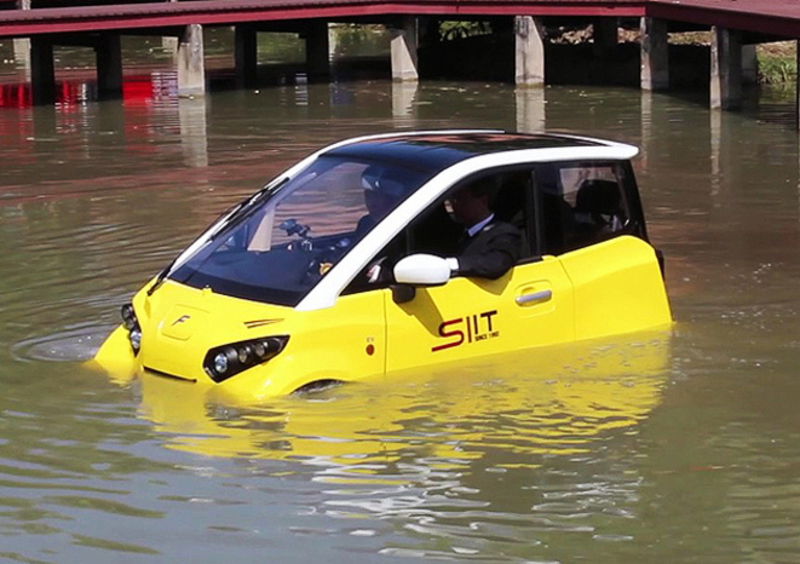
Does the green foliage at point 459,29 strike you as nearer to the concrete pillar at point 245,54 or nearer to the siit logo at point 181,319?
the concrete pillar at point 245,54

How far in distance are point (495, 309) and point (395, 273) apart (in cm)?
87

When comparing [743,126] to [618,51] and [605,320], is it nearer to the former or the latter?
[618,51]

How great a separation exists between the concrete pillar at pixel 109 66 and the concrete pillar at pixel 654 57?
32.4 feet

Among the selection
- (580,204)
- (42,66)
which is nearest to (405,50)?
(42,66)

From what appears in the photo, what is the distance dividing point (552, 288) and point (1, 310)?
14.1ft

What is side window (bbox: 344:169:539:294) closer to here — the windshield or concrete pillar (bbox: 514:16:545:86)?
the windshield


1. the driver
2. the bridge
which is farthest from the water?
the bridge

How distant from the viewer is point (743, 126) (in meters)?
25.6

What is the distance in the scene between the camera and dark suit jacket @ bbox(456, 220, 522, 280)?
9.40 m

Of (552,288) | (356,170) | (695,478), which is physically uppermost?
(356,170)

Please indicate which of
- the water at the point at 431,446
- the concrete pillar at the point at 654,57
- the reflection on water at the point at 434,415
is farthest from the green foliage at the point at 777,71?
the reflection on water at the point at 434,415

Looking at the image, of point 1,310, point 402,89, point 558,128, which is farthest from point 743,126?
point 1,310

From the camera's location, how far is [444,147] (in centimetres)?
986

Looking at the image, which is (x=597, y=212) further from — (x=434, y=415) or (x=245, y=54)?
(x=245, y=54)
